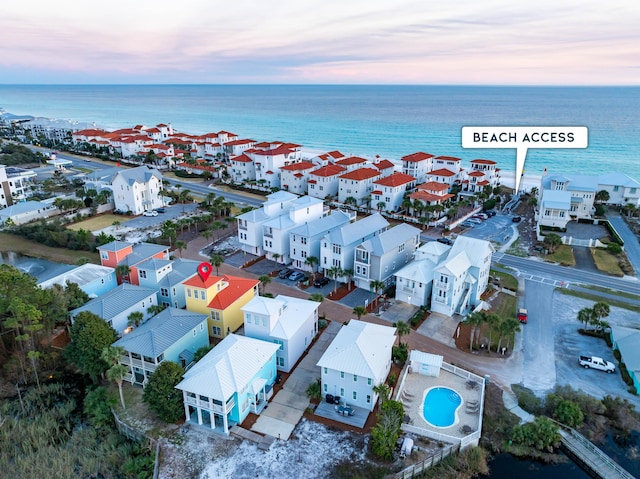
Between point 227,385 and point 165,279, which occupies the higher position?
point 165,279

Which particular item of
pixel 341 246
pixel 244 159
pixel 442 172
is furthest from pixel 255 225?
pixel 442 172

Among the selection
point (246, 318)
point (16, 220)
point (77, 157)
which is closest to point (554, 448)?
point (246, 318)

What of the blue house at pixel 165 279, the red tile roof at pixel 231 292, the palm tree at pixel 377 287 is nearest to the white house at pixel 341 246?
the palm tree at pixel 377 287

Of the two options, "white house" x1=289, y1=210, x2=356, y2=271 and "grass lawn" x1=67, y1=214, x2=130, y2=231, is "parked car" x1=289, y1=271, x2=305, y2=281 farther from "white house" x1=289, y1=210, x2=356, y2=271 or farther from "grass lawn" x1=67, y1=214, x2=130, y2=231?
"grass lawn" x1=67, y1=214, x2=130, y2=231

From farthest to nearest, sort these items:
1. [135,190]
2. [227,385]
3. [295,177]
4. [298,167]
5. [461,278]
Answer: [298,167] → [295,177] → [135,190] → [461,278] → [227,385]

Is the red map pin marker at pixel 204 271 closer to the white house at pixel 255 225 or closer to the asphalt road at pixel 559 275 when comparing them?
the white house at pixel 255 225

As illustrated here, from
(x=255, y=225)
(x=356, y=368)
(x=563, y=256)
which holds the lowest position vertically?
(x=563, y=256)

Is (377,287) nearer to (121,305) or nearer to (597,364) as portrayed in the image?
(597,364)
